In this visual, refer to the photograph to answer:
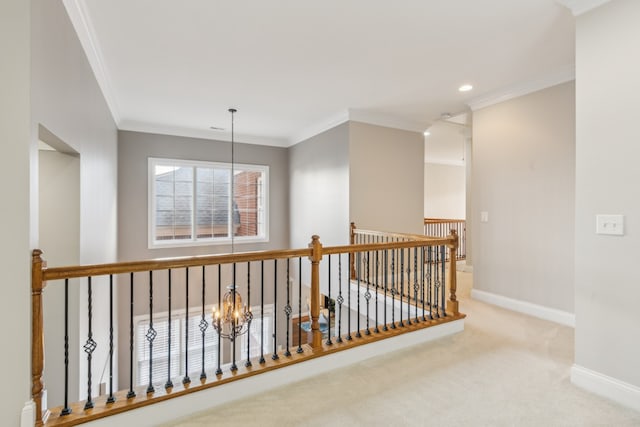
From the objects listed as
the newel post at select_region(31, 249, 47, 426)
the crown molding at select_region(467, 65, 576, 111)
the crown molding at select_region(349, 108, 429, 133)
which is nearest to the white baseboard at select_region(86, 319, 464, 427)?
the newel post at select_region(31, 249, 47, 426)

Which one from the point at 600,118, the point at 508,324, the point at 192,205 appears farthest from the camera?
the point at 192,205

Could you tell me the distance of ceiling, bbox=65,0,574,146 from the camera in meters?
2.31

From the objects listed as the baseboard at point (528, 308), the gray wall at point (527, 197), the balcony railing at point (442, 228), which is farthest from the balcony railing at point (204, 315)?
the balcony railing at point (442, 228)

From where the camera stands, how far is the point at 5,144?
1.48 m

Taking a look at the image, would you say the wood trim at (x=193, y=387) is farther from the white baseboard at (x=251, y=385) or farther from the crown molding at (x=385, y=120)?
the crown molding at (x=385, y=120)

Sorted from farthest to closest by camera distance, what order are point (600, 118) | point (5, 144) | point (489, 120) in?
1. point (489, 120)
2. point (600, 118)
3. point (5, 144)

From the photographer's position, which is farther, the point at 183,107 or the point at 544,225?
the point at 183,107

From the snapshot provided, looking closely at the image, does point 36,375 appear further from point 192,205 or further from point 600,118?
point 192,205

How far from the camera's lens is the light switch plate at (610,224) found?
1937mm

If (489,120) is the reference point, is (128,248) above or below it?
below

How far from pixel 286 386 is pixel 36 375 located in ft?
4.65

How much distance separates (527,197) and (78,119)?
14.8 feet

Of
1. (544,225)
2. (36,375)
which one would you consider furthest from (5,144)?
(544,225)

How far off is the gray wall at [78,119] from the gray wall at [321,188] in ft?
10.3
